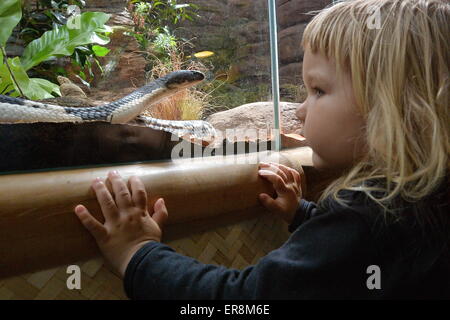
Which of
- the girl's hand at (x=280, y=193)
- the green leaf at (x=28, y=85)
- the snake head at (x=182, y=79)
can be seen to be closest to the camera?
the girl's hand at (x=280, y=193)

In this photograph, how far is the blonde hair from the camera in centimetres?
71

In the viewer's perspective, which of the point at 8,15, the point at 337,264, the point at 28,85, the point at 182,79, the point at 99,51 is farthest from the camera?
the point at 99,51

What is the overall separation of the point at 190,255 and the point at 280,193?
295 mm

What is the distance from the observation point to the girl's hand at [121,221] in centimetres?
68

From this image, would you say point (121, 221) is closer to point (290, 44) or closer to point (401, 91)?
point (401, 91)

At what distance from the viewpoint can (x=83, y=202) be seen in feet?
2.20

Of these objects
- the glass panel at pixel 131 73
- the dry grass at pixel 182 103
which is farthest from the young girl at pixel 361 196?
the dry grass at pixel 182 103

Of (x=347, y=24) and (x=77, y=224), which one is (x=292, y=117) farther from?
(x=77, y=224)

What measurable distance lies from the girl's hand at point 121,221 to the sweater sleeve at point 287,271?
0.03 metres

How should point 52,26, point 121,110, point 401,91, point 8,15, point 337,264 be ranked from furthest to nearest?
point 52,26 < point 8,15 < point 121,110 < point 401,91 < point 337,264

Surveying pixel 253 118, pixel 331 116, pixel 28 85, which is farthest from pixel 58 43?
pixel 331 116

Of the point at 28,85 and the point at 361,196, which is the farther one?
the point at 28,85

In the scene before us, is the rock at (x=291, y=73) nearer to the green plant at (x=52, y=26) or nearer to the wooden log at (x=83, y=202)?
the wooden log at (x=83, y=202)

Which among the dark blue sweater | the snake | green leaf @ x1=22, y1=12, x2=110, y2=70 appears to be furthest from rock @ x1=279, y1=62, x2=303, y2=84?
green leaf @ x1=22, y1=12, x2=110, y2=70
